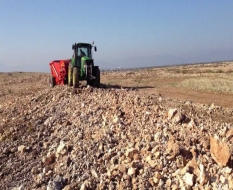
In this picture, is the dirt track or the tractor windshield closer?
the dirt track

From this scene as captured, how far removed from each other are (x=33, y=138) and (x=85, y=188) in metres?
3.15

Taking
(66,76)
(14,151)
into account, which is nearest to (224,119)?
(14,151)

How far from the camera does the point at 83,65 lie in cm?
1550

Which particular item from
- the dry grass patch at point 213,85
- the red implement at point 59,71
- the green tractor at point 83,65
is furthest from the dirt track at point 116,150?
the dry grass patch at point 213,85

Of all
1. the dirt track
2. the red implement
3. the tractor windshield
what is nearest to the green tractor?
the tractor windshield

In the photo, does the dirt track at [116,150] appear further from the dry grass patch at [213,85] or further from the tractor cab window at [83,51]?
→ the dry grass patch at [213,85]

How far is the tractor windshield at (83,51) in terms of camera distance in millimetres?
15791

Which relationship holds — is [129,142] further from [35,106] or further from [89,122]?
[35,106]

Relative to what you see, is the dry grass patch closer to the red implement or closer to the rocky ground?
the red implement

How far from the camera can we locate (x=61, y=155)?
632 cm

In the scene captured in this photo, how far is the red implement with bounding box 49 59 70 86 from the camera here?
664 inches

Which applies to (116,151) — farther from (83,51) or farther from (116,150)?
(83,51)

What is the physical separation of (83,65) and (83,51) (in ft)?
3.03

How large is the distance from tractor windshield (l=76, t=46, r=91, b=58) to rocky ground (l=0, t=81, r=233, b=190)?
731cm
